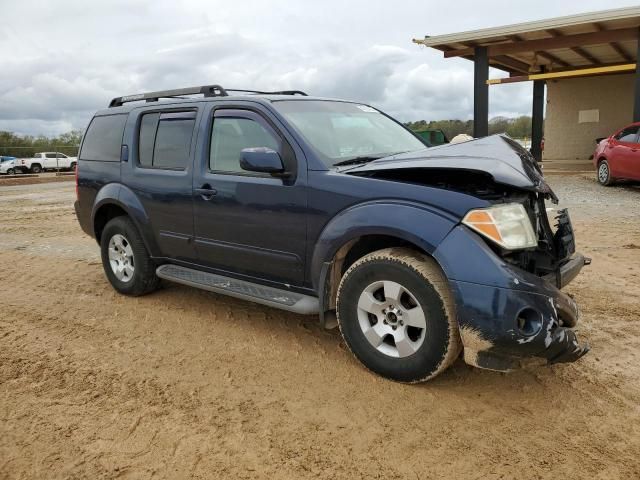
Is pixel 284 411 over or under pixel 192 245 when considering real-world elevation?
under

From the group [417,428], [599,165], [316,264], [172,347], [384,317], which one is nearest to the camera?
[417,428]

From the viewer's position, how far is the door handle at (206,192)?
4266 mm

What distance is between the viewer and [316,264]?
145 inches

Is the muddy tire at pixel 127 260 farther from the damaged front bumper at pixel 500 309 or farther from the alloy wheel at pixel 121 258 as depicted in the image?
the damaged front bumper at pixel 500 309

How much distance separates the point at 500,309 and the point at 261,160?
1820 mm

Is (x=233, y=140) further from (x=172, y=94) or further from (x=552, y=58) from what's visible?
(x=552, y=58)

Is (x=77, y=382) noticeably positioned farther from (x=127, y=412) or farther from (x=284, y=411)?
(x=284, y=411)

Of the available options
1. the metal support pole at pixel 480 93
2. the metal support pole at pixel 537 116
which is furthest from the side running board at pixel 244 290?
the metal support pole at pixel 537 116

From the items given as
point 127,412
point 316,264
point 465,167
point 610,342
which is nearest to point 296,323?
point 316,264

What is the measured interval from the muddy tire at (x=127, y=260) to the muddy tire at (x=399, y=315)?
7.97 ft

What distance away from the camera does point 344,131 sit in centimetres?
427

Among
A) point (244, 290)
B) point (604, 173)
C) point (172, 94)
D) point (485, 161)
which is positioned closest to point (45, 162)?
point (604, 173)

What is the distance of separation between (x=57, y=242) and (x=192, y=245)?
202 inches

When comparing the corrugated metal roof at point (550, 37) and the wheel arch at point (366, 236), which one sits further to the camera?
the corrugated metal roof at point (550, 37)
